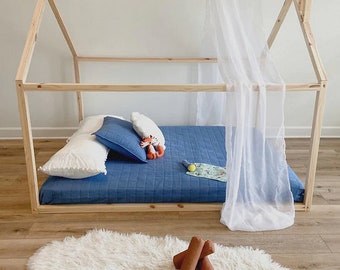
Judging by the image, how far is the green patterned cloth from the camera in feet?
7.49

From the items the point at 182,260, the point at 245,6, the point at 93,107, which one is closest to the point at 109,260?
the point at 182,260

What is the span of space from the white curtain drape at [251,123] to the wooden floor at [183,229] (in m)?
0.10

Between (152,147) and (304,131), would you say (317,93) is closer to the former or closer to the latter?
(152,147)

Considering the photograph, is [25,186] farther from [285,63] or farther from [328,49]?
[328,49]

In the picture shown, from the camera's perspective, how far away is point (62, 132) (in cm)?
342

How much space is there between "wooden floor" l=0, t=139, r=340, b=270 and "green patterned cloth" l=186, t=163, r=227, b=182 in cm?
23

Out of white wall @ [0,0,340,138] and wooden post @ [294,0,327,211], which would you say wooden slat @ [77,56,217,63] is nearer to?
white wall @ [0,0,340,138]

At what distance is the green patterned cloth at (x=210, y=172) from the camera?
7.49 feet

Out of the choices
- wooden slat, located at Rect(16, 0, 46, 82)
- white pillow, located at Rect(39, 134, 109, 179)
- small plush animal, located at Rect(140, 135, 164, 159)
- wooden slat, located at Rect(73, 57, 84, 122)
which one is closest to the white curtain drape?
small plush animal, located at Rect(140, 135, 164, 159)

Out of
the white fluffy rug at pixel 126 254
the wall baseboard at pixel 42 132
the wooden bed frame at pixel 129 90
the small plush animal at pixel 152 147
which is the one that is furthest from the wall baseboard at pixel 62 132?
the white fluffy rug at pixel 126 254

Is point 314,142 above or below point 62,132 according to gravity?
above

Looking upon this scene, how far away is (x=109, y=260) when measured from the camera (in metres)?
1.75

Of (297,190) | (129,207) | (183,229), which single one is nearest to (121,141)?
(129,207)

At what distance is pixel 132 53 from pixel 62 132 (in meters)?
0.99
